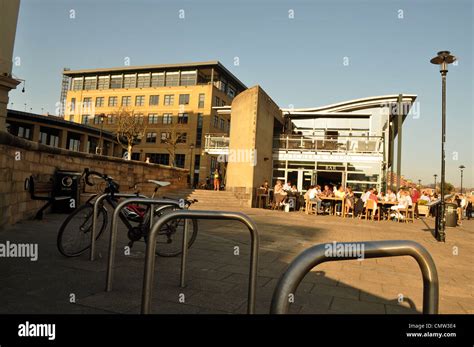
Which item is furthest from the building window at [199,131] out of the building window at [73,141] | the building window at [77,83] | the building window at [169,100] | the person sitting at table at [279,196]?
the person sitting at table at [279,196]

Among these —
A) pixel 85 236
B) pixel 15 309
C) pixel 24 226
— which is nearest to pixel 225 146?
pixel 24 226

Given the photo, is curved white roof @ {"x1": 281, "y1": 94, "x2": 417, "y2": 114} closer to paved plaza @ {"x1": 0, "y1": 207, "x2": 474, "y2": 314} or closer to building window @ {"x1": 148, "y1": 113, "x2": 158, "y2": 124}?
paved plaza @ {"x1": 0, "y1": 207, "x2": 474, "y2": 314}

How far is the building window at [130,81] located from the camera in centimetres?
6272

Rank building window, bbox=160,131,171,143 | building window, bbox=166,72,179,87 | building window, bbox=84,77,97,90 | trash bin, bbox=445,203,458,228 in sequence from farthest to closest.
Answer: building window, bbox=84,77,97,90 < building window, bbox=166,72,179,87 < building window, bbox=160,131,171,143 < trash bin, bbox=445,203,458,228

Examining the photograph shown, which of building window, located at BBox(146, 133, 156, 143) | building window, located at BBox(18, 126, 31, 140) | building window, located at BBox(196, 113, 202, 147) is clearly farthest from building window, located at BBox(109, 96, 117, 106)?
building window, located at BBox(18, 126, 31, 140)

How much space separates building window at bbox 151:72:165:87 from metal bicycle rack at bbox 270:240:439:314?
6213cm

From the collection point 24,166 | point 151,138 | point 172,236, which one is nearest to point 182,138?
point 151,138

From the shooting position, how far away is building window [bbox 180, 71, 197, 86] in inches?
2293

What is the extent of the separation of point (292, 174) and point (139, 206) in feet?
60.6
